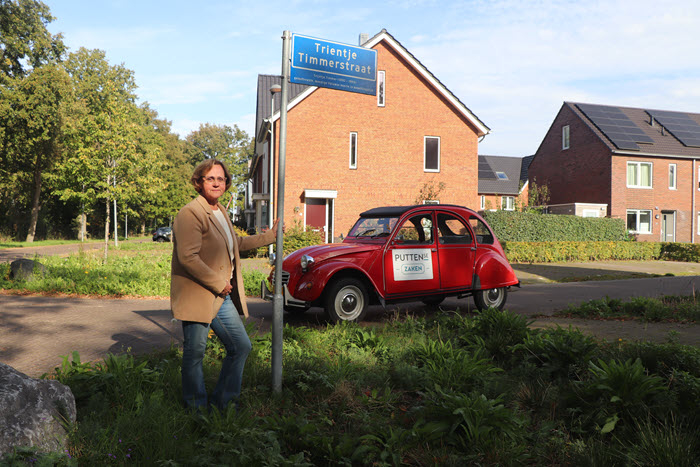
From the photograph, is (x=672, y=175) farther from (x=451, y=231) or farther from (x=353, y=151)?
(x=451, y=231)

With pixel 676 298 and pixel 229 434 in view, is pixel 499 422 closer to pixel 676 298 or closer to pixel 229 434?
pixel 229 434

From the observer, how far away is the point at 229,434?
3.06 meters

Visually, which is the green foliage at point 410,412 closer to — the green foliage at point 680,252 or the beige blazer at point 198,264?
the beige blazer at point 198,264

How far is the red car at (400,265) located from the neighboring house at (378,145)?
48.0ft

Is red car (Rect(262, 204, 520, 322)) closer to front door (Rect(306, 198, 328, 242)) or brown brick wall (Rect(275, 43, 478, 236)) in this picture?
brown brick wall (Rect(275, 43, 478, 236))

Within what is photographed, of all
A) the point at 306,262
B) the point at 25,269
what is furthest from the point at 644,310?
the point at 25,269

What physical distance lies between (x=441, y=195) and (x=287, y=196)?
26.1ft

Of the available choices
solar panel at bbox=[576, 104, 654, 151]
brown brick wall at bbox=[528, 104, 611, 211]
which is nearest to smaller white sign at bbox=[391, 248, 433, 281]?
brown brick wall at bbox=[528, 104, 611, 211]

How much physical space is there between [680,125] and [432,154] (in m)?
21.0

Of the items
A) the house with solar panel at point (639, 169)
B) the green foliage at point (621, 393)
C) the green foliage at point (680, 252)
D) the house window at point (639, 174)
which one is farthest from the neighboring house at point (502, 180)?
the green foliage at point (621, 393)

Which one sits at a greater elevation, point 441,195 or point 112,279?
point 441,195

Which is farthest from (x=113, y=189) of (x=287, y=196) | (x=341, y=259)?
(x=341, y=259)

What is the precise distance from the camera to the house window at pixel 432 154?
2505 cm

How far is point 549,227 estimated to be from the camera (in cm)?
2298
